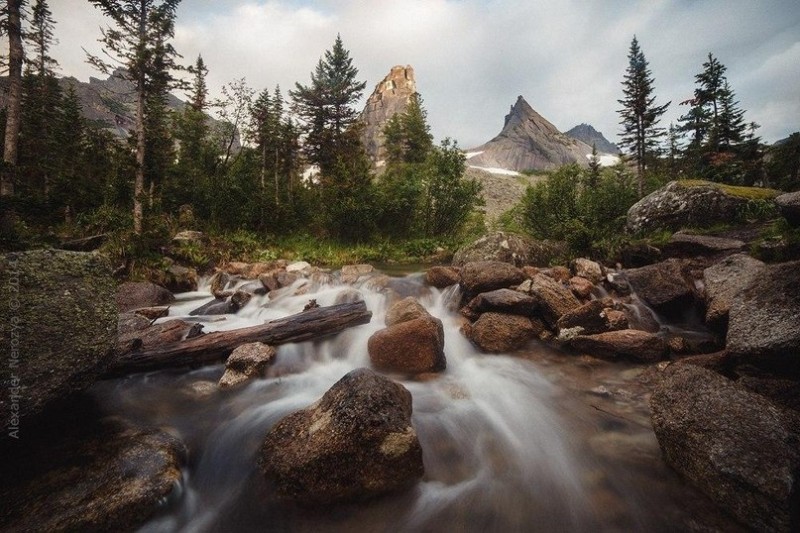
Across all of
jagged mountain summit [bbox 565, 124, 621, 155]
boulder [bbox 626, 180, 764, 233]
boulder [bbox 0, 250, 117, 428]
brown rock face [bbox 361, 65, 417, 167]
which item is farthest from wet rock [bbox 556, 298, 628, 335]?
jagged mountain summit [bbox 565, 124, 621, 155]

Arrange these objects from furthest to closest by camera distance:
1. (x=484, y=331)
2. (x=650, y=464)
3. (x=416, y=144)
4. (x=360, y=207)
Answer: (x=416, y=144) < (x=360, y=207) < (x=484, y=331) < (x=650, y=464)

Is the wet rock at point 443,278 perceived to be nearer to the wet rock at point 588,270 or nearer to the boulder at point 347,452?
the wet rock at point 588,270

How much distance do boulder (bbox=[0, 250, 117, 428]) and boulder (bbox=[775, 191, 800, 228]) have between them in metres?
12.0

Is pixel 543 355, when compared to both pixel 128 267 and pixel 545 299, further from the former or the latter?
pixel 128 267

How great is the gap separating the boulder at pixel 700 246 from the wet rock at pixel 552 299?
161 inches

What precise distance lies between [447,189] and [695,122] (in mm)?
22847

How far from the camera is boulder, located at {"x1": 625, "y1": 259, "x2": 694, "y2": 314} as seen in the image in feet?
22.8

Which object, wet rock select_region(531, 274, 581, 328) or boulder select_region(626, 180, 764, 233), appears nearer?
wet rock select_region(531, 274, 581, 328)

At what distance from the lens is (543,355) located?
610 centimetres

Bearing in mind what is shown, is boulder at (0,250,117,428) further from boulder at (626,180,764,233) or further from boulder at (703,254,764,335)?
boulder at (626,180,764,233)

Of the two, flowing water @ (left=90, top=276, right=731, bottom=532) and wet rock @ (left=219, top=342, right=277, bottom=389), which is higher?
wet rock @ (left=219, top=342, right=277, bottom=389)

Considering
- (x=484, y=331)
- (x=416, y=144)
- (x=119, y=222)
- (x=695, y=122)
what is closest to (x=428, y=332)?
(x=484, y=331)

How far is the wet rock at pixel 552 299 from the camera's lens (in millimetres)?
6797

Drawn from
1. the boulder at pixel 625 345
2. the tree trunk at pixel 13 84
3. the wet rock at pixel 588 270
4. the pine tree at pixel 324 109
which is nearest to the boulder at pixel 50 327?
the boulder at pixel 625 345
